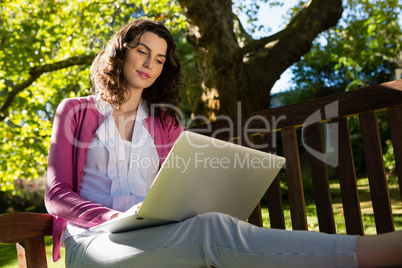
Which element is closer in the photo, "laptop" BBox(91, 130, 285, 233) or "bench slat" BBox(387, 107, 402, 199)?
"laptop" BBox(91, 130, 285, 233)

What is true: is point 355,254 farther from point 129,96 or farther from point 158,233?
point 129,96

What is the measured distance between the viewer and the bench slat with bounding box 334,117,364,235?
1.88m

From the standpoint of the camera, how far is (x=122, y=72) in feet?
6.85

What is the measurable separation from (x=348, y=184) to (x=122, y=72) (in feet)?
3.76

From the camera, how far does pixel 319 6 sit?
191 inches

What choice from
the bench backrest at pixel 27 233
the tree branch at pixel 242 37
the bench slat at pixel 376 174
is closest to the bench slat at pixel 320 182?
the bench slat at pixel 376 174

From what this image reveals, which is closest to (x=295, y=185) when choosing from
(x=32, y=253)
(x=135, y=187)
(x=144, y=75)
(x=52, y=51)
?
(x=135, y=187)

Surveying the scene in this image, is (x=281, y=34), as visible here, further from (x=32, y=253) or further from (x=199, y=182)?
(x=32, y=253)

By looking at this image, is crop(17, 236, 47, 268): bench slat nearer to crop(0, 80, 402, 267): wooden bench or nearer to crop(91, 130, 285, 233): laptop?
crop(0, 80, 402, 267): wooden bench

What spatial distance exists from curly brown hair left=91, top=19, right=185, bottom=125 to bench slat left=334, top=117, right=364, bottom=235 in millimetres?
804

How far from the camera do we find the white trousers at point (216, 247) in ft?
3.82

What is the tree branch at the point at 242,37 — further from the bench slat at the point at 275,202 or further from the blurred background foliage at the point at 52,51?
the bench slat at the point at 275,202

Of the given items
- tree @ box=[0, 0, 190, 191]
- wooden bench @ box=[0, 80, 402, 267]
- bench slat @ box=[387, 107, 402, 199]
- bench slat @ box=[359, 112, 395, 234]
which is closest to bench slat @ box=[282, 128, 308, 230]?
wooden bench @ box=[0, 80, 402, 267]

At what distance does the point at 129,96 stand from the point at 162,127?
22cm
